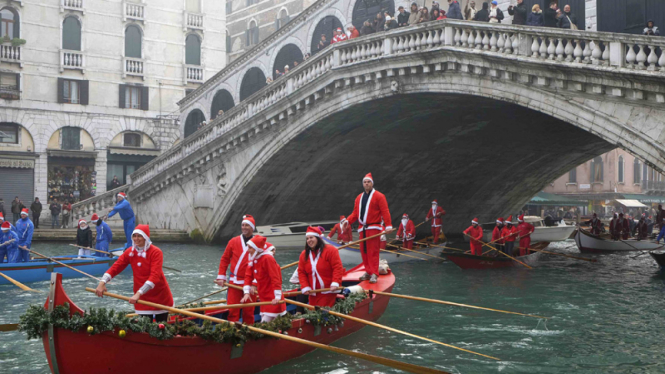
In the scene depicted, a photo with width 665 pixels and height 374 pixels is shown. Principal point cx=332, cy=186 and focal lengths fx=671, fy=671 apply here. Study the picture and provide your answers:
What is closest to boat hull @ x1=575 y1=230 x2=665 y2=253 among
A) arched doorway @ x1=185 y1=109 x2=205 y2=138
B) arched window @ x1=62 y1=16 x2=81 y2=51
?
arched doorway @ x1=185 y1=109 x2=205 y2=138

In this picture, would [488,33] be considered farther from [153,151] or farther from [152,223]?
[153,151]

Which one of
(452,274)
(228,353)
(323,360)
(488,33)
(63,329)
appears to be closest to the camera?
(63,329)

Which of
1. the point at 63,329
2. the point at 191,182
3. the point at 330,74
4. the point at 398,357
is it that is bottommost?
the point at 398,357

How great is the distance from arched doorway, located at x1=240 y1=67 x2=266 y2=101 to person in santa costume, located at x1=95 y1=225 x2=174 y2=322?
20.1 metres

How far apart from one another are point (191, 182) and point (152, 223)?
2695 mm

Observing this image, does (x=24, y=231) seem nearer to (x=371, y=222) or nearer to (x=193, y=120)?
(x=371, y=222)

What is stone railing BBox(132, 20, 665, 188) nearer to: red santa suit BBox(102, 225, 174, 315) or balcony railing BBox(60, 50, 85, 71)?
red santa suit BBox(102, 225, 174, 315)

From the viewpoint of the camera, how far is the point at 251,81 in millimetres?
27125

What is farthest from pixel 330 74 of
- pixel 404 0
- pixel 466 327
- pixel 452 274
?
pixel 466 327

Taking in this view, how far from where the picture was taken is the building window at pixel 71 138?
29984 millimetres

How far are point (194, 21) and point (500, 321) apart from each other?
26.3 m

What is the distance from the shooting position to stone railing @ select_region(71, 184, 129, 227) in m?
25.4

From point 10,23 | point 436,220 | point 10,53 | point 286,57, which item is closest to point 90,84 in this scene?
point 10,53

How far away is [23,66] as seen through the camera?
2877 cm
